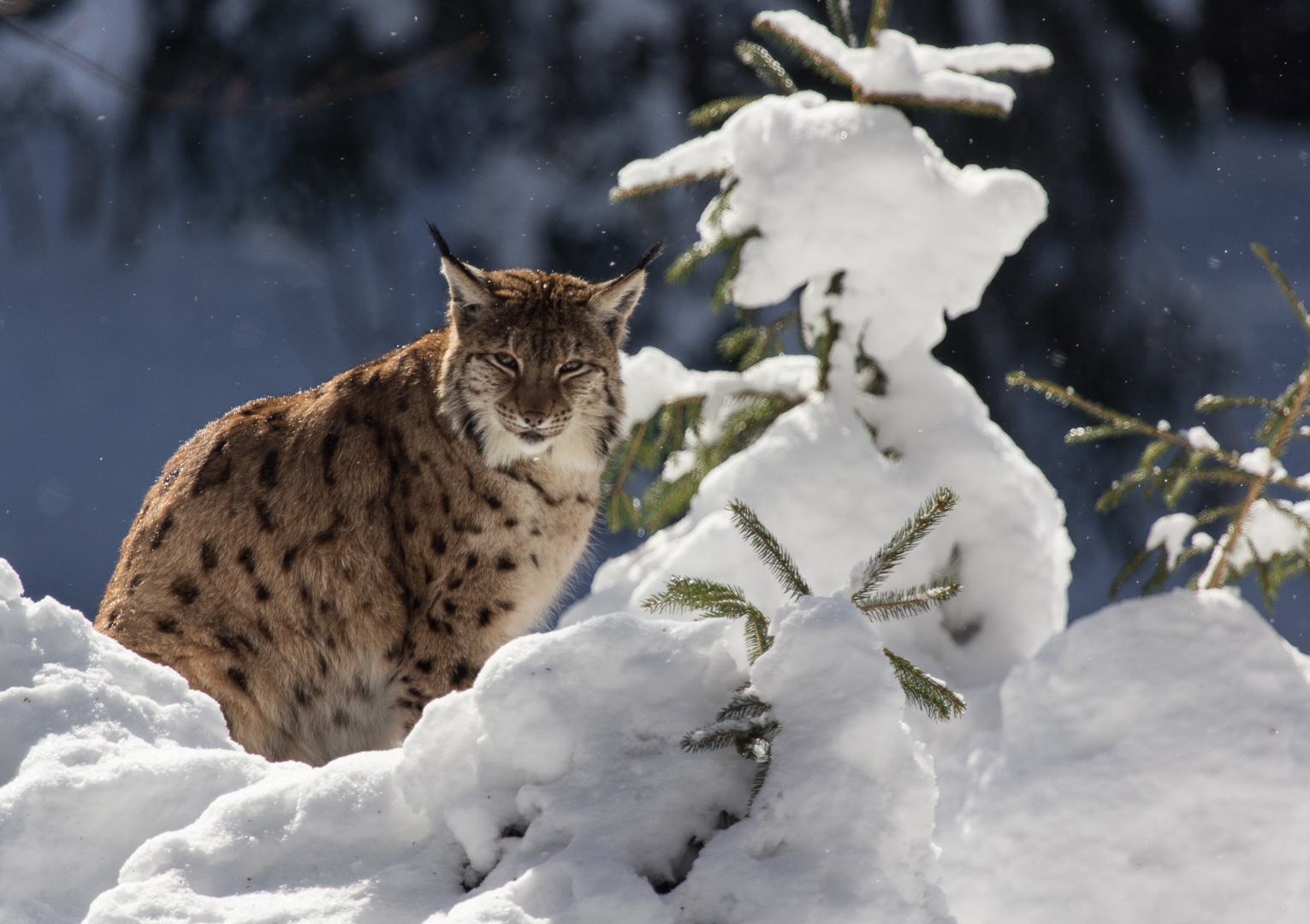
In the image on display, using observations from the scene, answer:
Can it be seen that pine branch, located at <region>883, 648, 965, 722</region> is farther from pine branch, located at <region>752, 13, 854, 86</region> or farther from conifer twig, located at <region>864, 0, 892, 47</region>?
conifer twig, located at <region>864, 0, 892, 47</region>

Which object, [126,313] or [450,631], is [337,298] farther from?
[450,631]

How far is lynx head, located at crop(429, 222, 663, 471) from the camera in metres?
3.48

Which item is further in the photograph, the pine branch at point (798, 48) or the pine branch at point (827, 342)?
the pine branch at point (827, 342)

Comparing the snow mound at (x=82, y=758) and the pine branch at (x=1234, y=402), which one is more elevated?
the snow mound at (x=82, y=758)

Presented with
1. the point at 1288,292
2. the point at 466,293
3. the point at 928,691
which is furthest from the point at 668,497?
the point at 928,691

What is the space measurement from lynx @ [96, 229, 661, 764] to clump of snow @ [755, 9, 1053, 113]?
1406mm

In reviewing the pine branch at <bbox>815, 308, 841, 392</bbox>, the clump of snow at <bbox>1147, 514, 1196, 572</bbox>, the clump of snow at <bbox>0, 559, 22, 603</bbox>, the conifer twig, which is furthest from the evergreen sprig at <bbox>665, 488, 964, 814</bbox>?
the conifer twig

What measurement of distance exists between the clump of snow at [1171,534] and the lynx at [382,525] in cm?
232

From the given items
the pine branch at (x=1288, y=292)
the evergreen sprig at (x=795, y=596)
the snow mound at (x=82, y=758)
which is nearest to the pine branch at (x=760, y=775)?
the evergreen sprig at (x=795, y=596)

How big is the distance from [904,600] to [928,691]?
165mm

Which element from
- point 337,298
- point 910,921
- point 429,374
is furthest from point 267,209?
point 910,921

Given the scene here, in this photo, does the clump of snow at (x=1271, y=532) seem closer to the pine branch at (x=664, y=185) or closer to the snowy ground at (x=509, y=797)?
the pine branch at (x=664, y=185)

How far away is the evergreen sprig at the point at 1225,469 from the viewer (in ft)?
12.3

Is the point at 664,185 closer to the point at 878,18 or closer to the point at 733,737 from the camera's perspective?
the point at 878,18
